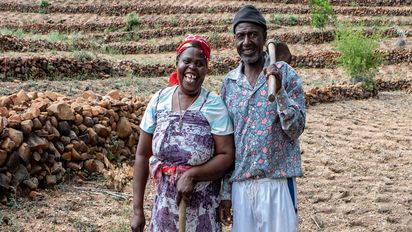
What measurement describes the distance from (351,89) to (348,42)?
1532mm

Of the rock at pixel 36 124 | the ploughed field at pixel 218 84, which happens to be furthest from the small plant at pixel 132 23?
the rock at pixel 36 124

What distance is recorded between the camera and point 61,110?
5.31 m

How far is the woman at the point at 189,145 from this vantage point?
276 centimetres

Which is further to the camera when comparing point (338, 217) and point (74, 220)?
point (338, 217)

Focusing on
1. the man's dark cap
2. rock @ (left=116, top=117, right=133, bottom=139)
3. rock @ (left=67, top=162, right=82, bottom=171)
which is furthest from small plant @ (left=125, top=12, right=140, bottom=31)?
the man's dark cap

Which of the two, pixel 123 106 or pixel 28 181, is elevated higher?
pixel 123 106

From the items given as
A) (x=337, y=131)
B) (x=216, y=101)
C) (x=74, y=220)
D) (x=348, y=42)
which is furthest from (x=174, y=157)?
(x=348, y=42)

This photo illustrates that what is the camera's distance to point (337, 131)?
849 cm

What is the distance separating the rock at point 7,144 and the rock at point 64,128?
0.75m

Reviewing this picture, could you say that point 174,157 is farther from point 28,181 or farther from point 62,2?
point 62,2

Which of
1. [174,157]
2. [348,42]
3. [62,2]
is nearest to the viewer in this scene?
[174,157]

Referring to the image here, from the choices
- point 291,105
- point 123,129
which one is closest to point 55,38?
point 123,129

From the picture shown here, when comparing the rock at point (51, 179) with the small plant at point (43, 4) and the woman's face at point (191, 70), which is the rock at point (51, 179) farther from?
the small plant at point (43, 4)

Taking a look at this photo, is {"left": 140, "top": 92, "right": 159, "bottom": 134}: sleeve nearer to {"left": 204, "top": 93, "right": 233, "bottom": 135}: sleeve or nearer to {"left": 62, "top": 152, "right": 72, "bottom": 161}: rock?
{"left": 204, "top": 93, "right": 233, "bottom": 135}: sleeve
